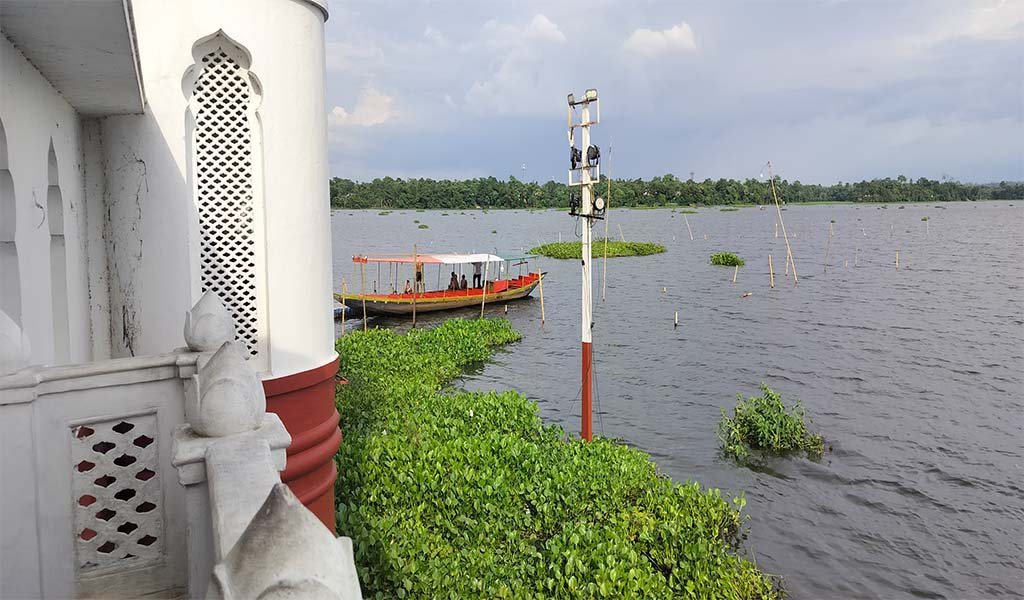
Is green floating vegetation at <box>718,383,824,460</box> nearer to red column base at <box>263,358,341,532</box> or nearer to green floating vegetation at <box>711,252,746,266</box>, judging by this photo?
red column base at <box>263,358,341,532</box>

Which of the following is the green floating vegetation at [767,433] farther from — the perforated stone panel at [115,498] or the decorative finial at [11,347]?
the decorative finial at [11,347]

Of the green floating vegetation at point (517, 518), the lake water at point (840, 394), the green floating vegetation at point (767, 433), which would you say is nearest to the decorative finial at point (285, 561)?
the green floating vegetation at point (517, 518)

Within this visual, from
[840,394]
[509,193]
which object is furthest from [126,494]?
[509,193]

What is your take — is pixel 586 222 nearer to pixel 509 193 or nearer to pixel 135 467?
pixel 135 467

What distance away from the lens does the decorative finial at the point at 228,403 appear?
3.02 meters

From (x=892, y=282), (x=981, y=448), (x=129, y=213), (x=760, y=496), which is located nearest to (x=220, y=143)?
(x=129, y=213)

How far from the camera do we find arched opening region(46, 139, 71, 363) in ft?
17.2

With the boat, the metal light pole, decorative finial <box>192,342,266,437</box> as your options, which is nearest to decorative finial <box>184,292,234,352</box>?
decorative finial <box>192,342,266,437</box>

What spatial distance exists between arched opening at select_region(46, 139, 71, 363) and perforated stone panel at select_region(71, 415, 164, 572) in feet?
5.34

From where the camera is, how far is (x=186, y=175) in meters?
5.85

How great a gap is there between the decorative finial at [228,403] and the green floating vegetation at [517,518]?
4.84 metres

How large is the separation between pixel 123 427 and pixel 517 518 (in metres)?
6.03

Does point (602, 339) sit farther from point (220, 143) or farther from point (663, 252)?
point (663, 252)

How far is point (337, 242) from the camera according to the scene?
2950 inches
